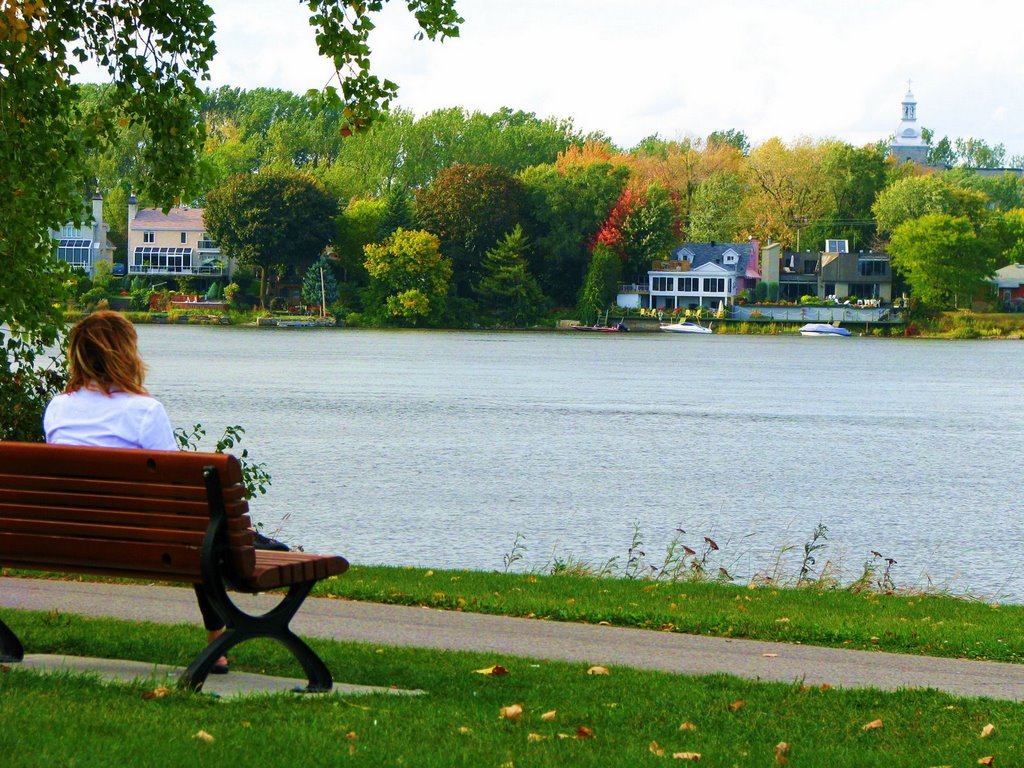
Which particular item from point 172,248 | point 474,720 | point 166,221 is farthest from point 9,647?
point 166,221

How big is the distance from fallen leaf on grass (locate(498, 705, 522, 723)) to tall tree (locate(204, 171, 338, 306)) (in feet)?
357

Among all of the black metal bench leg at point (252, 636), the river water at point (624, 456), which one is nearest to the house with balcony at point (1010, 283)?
the river water at point (624, 456)

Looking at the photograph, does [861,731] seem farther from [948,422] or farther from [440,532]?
[948,422]

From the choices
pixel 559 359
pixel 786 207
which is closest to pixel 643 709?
pixel 559 359

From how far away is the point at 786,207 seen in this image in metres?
132

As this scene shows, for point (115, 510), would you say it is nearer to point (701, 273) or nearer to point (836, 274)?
point (701, 273)

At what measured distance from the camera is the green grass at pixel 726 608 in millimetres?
10070

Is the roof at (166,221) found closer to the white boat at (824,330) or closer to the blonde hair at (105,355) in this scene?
the white boat at (824,330)

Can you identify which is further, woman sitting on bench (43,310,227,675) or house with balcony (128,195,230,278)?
house with balcony (128,195,230,278)

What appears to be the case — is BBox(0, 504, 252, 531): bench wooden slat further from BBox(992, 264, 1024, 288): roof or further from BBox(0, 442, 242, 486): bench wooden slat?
BBox(992, 264, 1024, 288): roof

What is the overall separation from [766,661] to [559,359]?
78.9 meters

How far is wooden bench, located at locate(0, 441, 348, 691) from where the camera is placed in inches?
270

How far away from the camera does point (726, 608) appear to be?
1181cm

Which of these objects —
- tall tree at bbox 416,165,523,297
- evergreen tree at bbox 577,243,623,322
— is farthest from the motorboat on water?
tall tree at bbox 416,165,523,297
